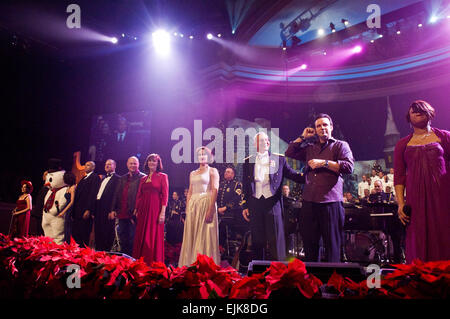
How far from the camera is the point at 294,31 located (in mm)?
8594

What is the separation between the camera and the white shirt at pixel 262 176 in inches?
133

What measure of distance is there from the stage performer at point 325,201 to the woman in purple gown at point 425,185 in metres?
0.46

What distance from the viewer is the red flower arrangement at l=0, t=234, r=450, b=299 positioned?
1065mm

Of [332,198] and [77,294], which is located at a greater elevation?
[332,198]

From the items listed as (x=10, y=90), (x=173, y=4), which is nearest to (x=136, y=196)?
(x=173, y=4)

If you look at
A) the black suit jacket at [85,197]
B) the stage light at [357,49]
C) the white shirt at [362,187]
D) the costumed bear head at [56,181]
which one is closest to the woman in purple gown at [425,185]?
the black suit jacket at [85,197]

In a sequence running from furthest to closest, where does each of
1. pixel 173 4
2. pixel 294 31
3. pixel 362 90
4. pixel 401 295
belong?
pixel 362 90 → pixel 294 31 → pixel 173 4 → pixel 401 295

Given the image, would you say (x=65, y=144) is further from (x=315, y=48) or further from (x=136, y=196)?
(x=315, y=48)

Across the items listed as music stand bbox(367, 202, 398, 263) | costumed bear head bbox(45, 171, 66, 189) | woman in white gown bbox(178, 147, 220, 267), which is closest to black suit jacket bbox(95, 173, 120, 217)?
costumed bear head bbox(45, 171, 66, 189)

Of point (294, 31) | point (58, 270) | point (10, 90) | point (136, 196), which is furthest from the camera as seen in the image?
point (10, 90)

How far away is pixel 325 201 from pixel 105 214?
4.00m

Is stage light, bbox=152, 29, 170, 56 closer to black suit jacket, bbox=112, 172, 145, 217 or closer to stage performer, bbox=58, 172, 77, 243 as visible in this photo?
stage performer, bbox=58, 172, 77, 243

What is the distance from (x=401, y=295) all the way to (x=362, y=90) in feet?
32.8

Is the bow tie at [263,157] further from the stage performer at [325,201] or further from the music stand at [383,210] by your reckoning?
the music stand at [383,210]
